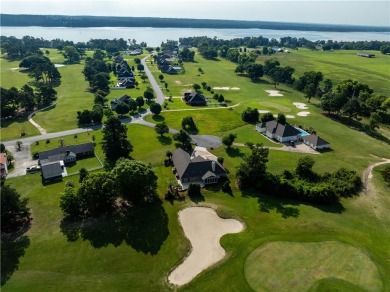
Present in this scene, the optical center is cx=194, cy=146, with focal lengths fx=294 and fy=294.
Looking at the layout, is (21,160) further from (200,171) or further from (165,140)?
(200,171)

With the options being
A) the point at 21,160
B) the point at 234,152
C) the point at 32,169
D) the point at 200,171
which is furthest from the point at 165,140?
the point at 21,160

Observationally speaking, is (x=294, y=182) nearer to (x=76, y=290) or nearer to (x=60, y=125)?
(x=76, y=290)

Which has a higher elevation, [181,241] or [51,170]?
[181,241]

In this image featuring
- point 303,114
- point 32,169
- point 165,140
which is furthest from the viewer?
point 303,114

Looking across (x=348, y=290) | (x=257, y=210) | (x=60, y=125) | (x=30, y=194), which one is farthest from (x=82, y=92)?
(x=348, y=290)

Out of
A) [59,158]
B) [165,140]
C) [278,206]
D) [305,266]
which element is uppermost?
[305,266]

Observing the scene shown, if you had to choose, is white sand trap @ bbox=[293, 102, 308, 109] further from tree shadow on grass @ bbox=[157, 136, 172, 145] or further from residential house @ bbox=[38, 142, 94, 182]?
residential house @ bbox=[38, 142, 94, 182]
